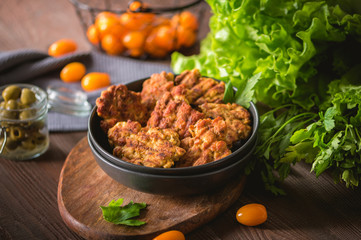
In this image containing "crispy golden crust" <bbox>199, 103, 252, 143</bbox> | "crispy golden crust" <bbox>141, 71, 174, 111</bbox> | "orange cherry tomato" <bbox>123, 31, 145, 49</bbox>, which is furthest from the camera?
"orange cherry tomato" <bbox>123, 31, 145, 49</bbox>

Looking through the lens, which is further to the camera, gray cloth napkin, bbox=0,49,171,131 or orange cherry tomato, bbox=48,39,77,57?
orange cherry tomato, bbox=48,39,77,57

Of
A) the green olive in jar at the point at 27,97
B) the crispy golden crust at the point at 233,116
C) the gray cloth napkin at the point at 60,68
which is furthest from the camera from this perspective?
the gray cloth napkin at the point at 60,68

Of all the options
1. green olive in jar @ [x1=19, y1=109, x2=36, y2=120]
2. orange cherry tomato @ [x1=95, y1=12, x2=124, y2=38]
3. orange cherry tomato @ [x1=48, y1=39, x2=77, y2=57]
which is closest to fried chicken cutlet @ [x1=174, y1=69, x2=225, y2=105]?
green olive in jar @ [x1=19, y1=109, x2=36, y2=120]

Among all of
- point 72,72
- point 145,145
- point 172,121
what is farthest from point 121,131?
point 72,72

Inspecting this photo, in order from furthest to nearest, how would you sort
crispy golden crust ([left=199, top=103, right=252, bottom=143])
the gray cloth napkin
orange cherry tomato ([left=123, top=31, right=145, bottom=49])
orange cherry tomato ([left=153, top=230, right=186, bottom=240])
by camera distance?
1. orange cherry tomato ([left=123, top=31, right=145, bottom=49])
2. the gray cloth napkin
3. crispy golden crust ([left=199, top=103, right=252, bottom=143])
4. orange cherry tomato ([left=153, top=230, right=186, bottom=240])

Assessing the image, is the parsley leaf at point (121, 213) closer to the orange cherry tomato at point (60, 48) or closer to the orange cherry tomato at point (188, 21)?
the orange cherry tomato at point (60, 48)

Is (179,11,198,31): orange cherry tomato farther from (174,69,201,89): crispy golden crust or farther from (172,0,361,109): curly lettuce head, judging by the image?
(174,69,201,89): crispy golden crust

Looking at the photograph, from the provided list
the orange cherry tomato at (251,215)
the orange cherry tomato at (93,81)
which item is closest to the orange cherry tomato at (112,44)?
the orange cherry tomato at (93,81)
